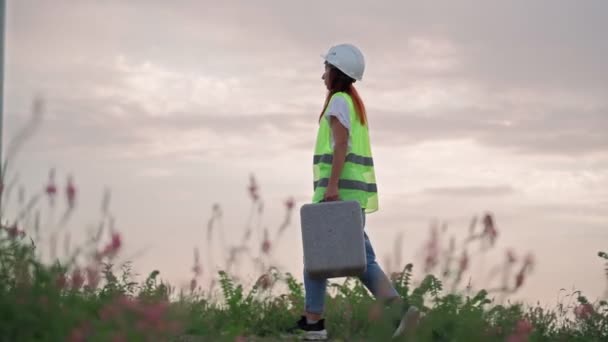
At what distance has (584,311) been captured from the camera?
8.43 meters

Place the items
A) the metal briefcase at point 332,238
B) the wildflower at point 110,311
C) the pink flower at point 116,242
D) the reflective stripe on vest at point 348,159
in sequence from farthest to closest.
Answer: the reflective stripe on vest at point 348,159, the metal briefcase at point 332,238, the pink flower at point 116,242, the wildflower at point 110,311

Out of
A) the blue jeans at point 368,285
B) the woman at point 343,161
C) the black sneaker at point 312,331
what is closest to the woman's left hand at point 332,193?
the woman at point 343,161

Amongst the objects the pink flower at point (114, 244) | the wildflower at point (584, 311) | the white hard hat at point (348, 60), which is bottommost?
the wildflower at point (584, 311)

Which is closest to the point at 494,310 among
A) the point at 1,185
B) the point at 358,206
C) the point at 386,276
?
the point at 386,276

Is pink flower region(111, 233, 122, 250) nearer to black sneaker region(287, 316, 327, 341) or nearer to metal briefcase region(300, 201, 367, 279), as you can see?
metal briefcase region(300, 201, 367, 279)

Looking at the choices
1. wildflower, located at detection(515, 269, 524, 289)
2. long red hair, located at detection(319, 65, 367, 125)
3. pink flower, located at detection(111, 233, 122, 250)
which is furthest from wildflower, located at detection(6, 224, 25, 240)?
wildflower, located at detection(515, 269, 524, 289)

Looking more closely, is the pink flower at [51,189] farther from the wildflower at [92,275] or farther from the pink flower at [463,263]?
the pink flower at [463,263]

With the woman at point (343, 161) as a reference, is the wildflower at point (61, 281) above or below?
below

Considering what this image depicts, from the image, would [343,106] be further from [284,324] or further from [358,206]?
[284,324]

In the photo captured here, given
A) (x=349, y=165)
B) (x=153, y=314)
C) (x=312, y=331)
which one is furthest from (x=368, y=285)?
(x=153, y=314)

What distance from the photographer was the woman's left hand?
7453mm

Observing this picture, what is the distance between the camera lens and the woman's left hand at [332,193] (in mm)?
7453

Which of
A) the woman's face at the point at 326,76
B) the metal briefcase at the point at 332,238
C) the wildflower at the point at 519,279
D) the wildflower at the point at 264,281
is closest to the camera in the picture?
the wildflower at the point at 519,279

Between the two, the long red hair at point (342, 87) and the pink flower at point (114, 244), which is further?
the long red hair at point (342, 87)
